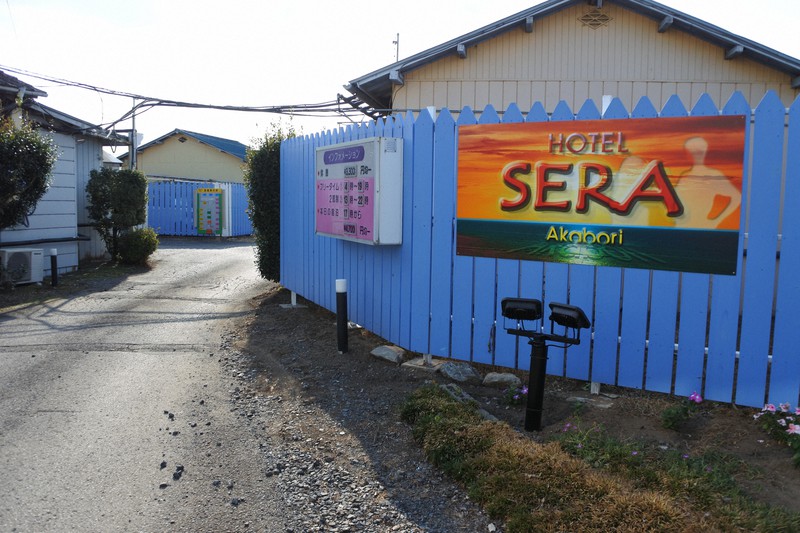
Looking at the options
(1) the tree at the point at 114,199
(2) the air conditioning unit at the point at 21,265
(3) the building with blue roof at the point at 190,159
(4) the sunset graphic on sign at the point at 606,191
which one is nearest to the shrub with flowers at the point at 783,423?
(4) the sunset graphic on sign at the point at 606,191

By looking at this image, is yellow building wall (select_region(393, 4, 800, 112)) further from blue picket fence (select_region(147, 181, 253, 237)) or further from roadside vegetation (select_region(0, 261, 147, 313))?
blue picket fence (select_region(147, 181, 253, 237))

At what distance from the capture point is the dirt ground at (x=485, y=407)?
446 centimetres

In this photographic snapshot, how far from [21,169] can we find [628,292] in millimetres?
10919

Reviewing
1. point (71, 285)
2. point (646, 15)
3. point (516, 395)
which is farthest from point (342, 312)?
point (71, 285)

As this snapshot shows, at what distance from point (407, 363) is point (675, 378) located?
263 cm

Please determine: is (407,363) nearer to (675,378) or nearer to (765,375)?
(675,378)

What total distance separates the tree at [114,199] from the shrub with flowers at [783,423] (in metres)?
15.6

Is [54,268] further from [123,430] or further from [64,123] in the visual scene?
A: [123,430]

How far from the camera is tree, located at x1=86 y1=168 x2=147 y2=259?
17062 millimetres

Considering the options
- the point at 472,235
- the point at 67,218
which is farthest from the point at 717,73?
the point at 67,218

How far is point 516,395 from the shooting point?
5.76m

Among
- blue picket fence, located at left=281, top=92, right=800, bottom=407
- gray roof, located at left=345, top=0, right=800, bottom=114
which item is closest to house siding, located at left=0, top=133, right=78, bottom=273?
gray roof, located at left=345, top=0, right=800, bottom=114

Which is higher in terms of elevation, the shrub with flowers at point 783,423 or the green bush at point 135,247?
the green bush at point 135,247

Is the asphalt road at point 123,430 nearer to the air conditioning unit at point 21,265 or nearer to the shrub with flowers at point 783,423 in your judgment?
the air conditioning unit at point 21,265
